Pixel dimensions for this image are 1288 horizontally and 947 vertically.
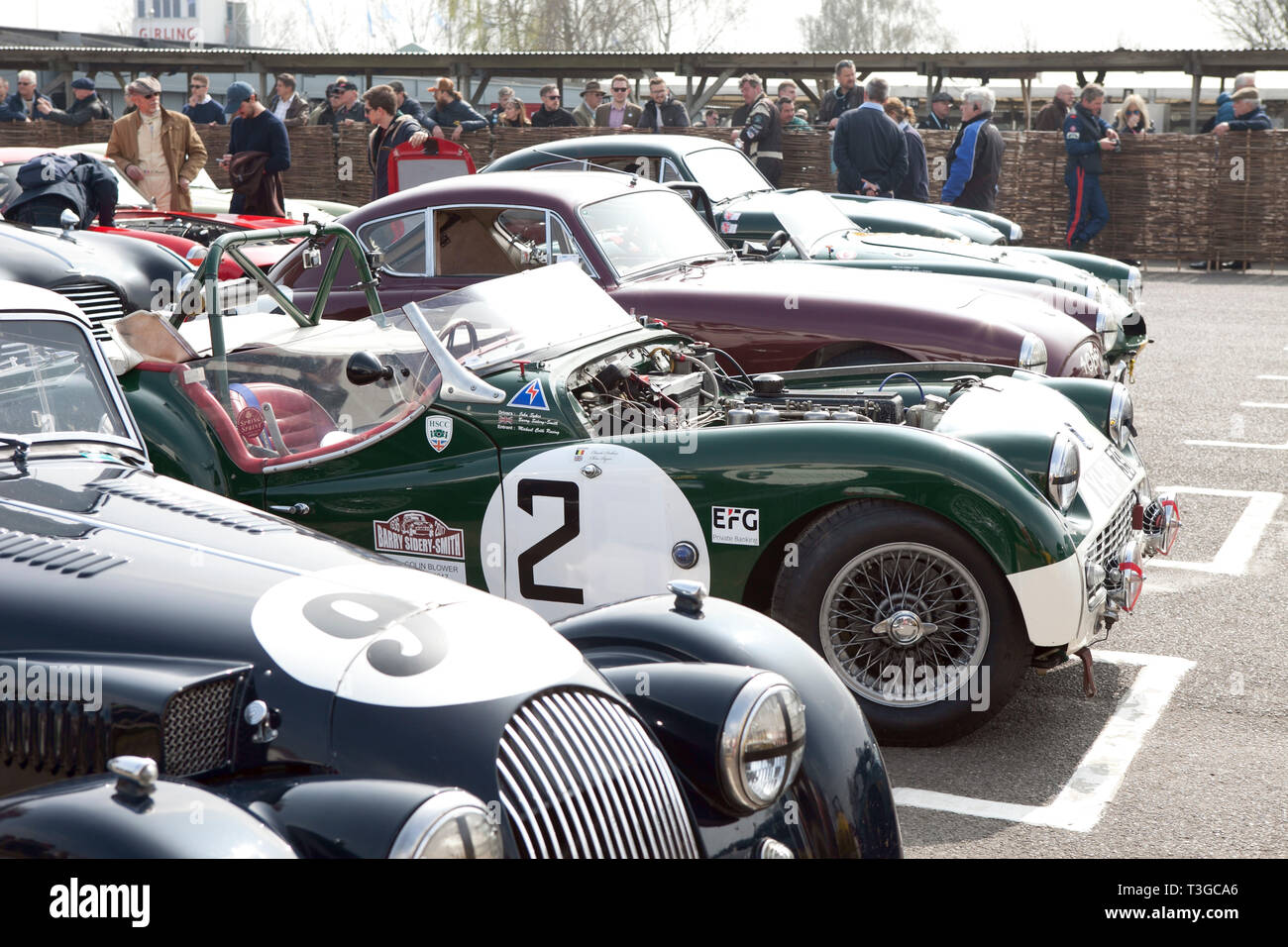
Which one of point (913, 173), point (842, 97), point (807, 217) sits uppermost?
point (842, 97)

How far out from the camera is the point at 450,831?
2.17 meters

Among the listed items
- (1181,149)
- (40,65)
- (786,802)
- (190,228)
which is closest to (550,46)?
(40,65)

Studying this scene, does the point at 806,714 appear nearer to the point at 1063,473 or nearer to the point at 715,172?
the point at 1063,473

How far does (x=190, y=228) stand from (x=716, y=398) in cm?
636

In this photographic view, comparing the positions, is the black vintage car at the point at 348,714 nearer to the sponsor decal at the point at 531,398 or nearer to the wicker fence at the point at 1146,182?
the sponsor decal at the point at 531,398

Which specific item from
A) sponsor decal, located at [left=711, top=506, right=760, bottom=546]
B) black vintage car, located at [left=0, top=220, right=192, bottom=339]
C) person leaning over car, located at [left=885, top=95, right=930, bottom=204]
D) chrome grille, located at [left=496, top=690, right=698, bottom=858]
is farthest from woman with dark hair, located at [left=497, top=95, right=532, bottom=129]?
chrome grille, located at [left=496, top=690, right=698, bottom=858]

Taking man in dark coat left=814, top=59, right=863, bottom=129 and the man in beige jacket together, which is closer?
the man in beige jacket

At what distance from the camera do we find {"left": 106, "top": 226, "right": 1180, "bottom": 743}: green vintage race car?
437cm

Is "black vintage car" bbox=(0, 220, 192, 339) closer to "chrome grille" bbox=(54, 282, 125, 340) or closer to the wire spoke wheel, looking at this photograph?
"chrome grille" bbox=(54, 282, 125, 340)

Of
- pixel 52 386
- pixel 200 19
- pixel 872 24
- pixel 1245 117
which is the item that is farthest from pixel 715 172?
pixel 200 19

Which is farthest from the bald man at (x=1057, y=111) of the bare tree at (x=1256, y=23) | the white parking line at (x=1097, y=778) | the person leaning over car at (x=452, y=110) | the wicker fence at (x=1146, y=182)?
the bare tree at (x=1256, y=23)

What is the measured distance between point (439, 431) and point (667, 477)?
0.87 meters

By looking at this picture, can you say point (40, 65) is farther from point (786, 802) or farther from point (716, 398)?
point (786, 802)

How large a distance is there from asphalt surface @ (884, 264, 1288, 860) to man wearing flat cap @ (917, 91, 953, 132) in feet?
37.4
